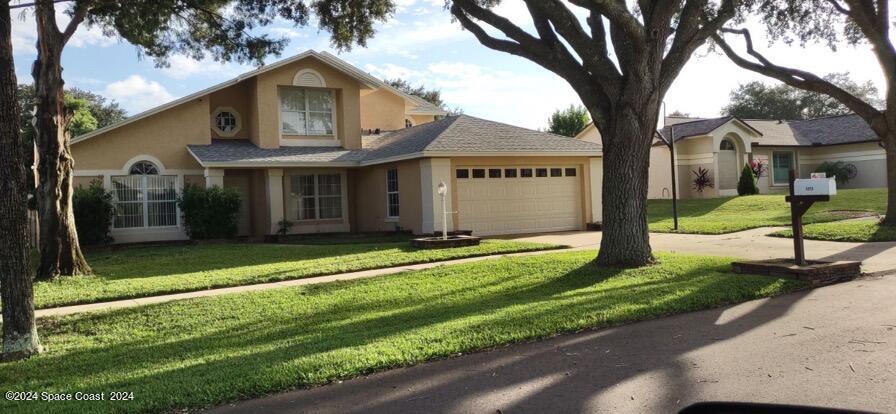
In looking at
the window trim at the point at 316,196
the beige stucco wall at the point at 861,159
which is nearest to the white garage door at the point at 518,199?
the window trim at the point at 316,196

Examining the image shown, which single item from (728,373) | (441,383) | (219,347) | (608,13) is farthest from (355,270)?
(728,373)

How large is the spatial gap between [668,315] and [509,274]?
392cm

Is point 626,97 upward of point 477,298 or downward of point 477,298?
upward

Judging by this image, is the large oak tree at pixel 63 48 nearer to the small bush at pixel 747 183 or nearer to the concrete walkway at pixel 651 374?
the concrete walkway at pixel 651 374

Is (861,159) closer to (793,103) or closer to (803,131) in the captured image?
(803,131)

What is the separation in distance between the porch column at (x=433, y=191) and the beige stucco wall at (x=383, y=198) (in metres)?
0.36

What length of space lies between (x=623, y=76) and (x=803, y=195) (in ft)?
11.1

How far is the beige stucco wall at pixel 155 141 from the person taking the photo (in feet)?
65.2

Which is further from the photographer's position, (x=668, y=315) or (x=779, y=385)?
(x=668, y=315)

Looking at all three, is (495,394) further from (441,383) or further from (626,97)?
(626,97)

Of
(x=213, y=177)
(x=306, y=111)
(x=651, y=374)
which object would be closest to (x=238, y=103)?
(x=306, y=111)

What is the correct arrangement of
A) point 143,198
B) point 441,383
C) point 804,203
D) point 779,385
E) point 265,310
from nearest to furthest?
point 779,385
point 441,383
point 265,310
point 804,203
point 143,198

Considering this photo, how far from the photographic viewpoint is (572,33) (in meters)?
11.2

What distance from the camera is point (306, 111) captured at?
22625 millimetres
